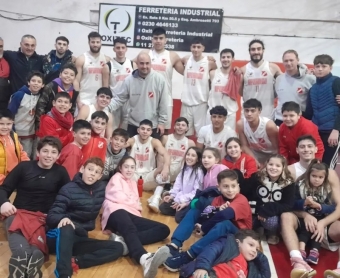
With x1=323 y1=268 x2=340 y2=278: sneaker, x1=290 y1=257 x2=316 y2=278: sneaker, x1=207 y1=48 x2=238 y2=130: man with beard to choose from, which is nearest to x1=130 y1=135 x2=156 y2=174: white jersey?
x1=207 y1=48 x2=238 y2=130: man with beard

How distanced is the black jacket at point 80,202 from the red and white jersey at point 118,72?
8.35 feet

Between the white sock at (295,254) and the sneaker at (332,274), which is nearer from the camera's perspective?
the sneaker at (332,274)

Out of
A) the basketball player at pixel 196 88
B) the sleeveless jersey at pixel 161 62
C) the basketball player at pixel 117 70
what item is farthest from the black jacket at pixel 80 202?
the sleeveless jersey at pixel 161 62

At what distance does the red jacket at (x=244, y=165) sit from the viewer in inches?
165

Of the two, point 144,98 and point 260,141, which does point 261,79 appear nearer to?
point 260,141

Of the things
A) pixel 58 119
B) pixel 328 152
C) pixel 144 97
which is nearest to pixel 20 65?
pixel 58 119

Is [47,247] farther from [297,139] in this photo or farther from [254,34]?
[254,34]

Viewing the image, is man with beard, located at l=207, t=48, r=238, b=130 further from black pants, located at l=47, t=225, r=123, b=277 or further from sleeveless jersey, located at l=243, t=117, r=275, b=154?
black pants, located at l=47, t=225, r=123, b=277

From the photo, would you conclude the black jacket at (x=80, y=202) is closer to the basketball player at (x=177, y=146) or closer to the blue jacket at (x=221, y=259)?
the blue jacket at (x=221, y=259)

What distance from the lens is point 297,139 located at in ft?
13.5

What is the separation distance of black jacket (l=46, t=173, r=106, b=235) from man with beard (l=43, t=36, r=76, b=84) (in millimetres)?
2522

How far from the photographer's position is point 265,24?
7234mm

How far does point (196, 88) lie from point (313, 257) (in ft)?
9.78

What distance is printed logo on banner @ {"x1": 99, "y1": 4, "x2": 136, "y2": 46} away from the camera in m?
7.60
